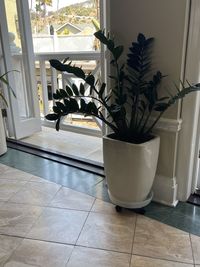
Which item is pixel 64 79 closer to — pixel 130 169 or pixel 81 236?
pixel 130 169

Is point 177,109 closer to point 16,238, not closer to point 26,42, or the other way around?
point 16,238

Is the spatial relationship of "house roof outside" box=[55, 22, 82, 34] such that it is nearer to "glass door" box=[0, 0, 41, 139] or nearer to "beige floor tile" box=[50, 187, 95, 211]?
"glass door" box=[0, 0, 41, 139]

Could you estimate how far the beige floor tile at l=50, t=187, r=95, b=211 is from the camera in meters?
1.63

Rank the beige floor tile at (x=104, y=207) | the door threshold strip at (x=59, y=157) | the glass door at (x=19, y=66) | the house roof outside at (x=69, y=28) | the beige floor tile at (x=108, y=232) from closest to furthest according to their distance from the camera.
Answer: the beige floor tile at (x=108, y=232) < the beige floor tile at (x=104, y=207) < the door threshold strip at (x=59, y=157) < the glass door at (x=19, y=66) < the house roof outside at (x=69, y=28)

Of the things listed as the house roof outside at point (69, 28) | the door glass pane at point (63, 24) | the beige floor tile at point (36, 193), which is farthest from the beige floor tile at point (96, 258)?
the house roof outside at point (69, 28)

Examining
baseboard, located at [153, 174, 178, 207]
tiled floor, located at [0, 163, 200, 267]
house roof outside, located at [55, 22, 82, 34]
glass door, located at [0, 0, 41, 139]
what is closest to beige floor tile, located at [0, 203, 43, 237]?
tiled floor, located at [0, 163, 200, 267]

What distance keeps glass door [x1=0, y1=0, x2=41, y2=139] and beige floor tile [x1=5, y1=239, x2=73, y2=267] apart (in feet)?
5.66

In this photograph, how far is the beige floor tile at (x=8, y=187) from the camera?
1771mm

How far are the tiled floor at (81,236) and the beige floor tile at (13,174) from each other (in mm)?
238

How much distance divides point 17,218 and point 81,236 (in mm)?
450

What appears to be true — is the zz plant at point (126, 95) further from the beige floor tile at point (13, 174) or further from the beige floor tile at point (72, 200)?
the beige floor tile at point (13, 174)

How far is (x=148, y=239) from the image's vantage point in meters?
1.34

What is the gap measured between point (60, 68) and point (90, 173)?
1.00 m

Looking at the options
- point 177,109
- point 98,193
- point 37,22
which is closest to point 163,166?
point 177,109
